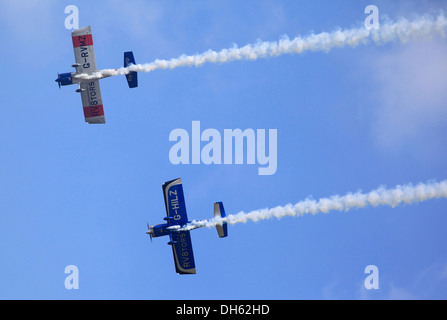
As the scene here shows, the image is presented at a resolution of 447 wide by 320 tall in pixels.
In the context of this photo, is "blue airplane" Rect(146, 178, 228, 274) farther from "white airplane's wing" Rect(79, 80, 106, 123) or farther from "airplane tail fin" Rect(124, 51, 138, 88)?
"white airplane's wing" Rect(79, 80, 106, 123)

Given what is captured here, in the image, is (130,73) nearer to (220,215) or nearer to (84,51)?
(84,51)

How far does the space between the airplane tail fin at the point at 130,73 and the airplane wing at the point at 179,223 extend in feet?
24.0

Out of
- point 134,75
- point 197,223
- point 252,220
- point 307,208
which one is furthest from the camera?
point 134,75

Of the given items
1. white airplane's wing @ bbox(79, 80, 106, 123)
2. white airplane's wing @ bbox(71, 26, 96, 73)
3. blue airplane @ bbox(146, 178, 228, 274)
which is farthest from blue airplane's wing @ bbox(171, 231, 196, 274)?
white airplane's wing @ bbox(71, 26, 96, 73)

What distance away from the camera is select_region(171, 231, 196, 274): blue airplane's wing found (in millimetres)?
51366

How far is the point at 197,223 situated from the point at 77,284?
8.41m

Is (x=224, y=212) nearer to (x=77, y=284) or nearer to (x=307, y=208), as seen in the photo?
(x=307, y=208)

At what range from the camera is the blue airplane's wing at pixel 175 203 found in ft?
166

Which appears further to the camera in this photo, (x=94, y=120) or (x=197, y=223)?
(x=94, y=120)

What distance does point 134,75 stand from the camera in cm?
5300

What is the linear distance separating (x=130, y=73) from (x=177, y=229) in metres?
11.2

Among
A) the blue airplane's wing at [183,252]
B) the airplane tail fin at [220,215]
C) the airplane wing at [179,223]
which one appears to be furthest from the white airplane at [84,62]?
the airplane tail fin at [220,215]
